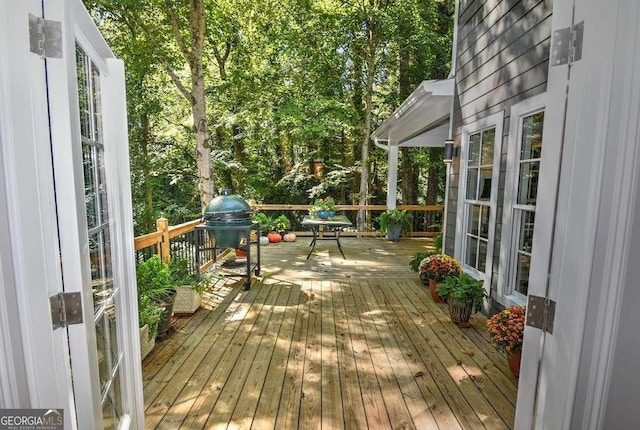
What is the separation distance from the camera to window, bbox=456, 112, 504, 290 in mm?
3252

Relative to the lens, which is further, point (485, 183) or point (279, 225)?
point (279, 225)

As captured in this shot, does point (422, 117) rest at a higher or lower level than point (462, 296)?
higher

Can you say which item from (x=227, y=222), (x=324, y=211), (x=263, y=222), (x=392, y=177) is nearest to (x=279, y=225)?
(x=263, y=222)

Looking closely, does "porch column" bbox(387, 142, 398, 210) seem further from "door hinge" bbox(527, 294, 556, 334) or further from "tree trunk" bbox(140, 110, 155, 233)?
"tree trunk" bbox(140, 110, 155, 233)

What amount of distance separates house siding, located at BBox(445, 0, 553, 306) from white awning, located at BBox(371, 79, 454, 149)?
0.28 meters

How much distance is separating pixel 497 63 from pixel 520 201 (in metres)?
1.38

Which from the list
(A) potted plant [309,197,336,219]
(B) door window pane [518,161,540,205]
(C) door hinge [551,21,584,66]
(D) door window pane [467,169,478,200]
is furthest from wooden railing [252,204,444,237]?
(C) door hinge [551,21,584,66]

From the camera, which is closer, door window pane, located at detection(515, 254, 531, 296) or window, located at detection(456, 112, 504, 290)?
door window pane, located at detection(515, 254, 531, 296)

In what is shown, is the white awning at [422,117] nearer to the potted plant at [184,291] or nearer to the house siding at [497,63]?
the house siding at [497,63]

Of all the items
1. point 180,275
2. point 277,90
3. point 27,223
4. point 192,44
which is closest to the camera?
point 27,223

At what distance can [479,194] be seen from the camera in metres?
3.62

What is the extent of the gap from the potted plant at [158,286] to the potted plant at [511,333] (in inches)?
99.9

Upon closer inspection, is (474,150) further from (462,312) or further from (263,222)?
(263,222)

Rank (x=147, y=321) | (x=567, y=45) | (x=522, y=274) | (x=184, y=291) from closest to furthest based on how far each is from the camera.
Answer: (x=567, y=45) → (x=147, y=321) → (x=522, y=274) → (x=184, y=291)
